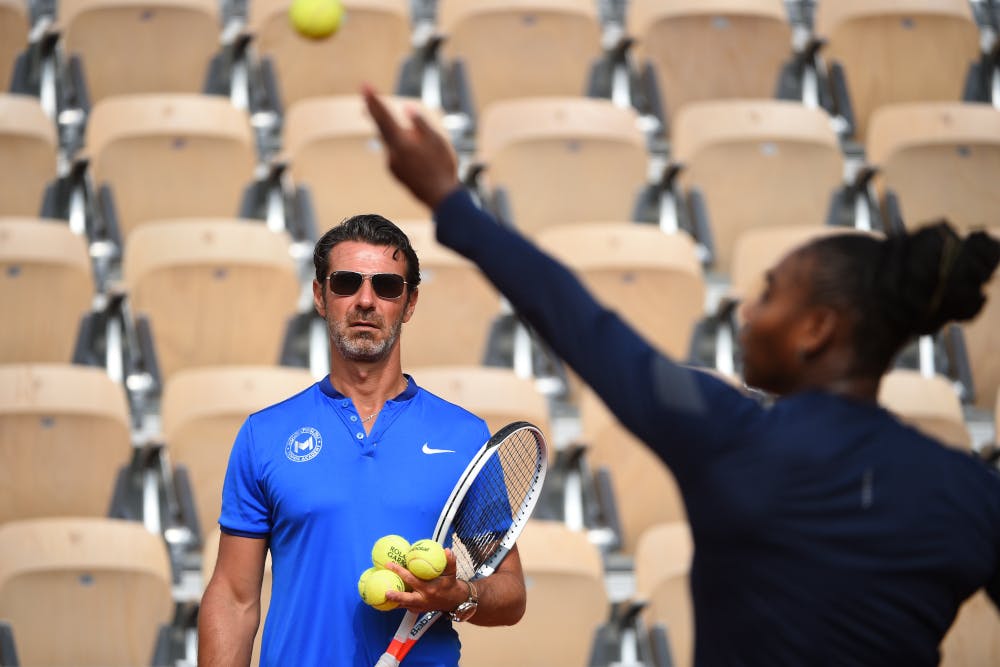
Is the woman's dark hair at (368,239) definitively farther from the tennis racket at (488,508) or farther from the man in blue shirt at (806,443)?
the man in blue shirt at (806,443)

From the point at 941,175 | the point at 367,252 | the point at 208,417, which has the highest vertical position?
the point at 367,252

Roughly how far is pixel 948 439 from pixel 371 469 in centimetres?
258

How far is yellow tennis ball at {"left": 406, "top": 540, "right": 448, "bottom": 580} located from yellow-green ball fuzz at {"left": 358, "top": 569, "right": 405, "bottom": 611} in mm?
30

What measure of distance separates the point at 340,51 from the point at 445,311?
5.18 feet

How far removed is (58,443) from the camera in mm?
4266

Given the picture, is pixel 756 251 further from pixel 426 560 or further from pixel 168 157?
pixel 426 560

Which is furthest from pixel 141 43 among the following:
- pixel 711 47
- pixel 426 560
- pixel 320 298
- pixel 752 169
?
pixel 426 560

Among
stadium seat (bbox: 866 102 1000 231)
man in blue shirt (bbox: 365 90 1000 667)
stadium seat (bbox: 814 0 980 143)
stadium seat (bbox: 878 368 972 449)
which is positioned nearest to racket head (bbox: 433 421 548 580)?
man in blue shirt (bbox: 365 90 1000 667)

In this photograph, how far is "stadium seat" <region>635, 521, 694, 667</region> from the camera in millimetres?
3846

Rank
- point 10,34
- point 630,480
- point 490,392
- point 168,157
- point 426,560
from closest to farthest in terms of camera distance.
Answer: point 426,560, point 490,392, point 630,480, point 168,157, point 10,34

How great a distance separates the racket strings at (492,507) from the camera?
7.64 feet

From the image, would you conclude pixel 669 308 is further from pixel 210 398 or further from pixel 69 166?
pixel 69 166

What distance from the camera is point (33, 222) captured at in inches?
190

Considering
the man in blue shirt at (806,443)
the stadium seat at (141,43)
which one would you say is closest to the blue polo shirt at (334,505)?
the man in blue shirt at (806,443)
